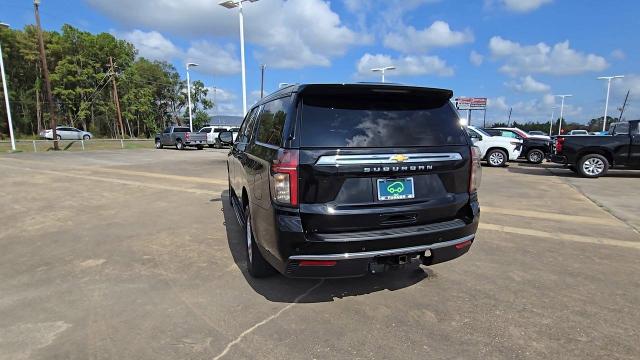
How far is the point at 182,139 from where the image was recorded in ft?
97.5

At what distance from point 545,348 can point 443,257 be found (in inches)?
36.9

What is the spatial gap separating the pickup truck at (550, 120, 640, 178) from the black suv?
10873 millimetres

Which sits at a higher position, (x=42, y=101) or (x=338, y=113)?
(x=42, y=101)

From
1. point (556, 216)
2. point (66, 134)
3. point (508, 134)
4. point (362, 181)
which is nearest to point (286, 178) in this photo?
point (362, 181)

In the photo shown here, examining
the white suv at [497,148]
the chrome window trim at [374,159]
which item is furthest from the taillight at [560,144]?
the chrome window trim at [374,159]

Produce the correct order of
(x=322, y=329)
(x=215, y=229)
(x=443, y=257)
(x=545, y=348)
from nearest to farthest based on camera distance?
(x=545, y=348) → (x=322, y=329) → (x=443, y=257) → (x=215, y=229)

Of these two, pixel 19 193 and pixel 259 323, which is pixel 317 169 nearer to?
pixel 259 323

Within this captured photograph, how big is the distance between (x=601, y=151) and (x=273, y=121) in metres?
12.3

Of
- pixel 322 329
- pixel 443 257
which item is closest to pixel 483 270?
pixel 443 257

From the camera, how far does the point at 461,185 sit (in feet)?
10.8

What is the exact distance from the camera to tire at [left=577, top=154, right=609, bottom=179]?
459 inches

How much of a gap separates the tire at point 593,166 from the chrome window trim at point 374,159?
446 inches

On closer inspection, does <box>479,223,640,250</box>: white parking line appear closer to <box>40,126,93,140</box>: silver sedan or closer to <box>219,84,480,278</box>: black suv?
<box>219,84,480,278</box>: black suv

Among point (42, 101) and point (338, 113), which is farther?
point (42, 101)
